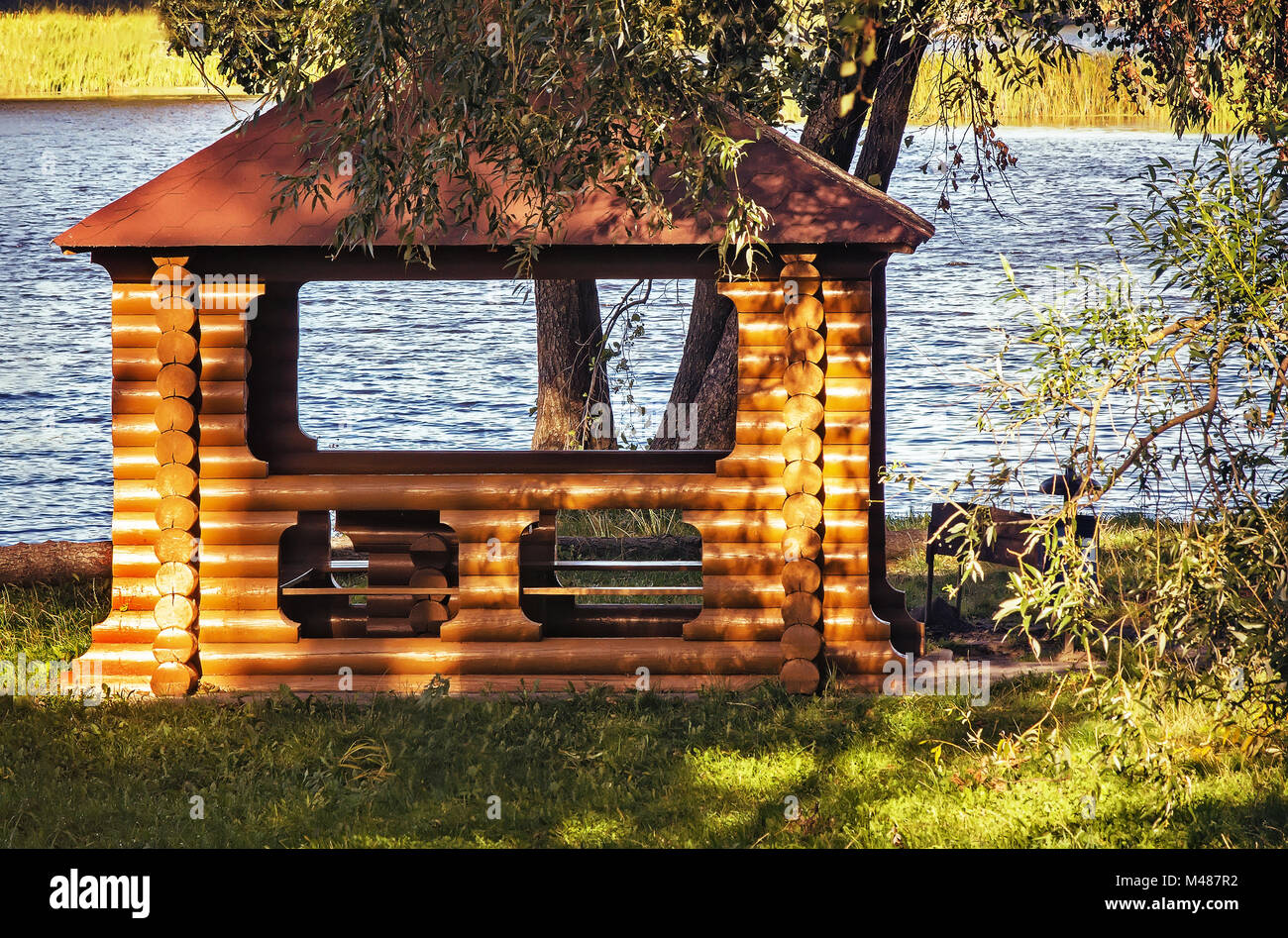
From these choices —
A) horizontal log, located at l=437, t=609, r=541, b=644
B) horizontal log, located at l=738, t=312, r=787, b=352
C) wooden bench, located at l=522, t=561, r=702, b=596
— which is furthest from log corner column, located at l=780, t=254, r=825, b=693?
horizontal log, located at l=437, t=609, r=541, b=644

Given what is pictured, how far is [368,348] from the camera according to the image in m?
30.9

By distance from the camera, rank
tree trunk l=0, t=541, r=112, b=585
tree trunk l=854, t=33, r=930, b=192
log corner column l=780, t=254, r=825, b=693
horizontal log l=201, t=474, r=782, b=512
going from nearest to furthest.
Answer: log corner column l=780, t=254, r=825, b=693, horizontal log l=201, t=474, r=782, b=512, tree trunk l=0, t=541, r=112, b=585, tree trunk l=854, t=33, r=930, b=192

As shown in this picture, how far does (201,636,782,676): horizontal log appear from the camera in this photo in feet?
28.1

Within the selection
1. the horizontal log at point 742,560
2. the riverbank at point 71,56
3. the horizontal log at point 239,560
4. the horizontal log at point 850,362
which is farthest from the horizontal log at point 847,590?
the riverbank at point 71,56

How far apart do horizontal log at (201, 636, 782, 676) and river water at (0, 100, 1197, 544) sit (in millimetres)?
12120

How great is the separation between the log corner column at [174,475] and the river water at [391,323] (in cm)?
1262

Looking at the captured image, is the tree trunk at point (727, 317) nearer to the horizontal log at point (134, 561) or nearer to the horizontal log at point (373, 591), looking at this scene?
the horizontal log at point (373, 591)

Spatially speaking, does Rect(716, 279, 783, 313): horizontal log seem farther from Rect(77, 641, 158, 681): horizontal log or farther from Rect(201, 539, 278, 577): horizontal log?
Rect(77, 641, 158, 681): horizontal log

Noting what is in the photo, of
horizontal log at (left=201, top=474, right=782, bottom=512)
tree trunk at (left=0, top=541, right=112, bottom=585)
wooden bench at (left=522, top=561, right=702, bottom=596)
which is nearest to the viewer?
horizontal log at (left=201, top=474, right=782, bottom=512)

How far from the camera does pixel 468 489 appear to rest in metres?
8.54

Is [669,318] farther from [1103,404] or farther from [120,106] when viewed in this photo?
[1103,404]

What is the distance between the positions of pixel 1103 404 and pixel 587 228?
10.4 ft
